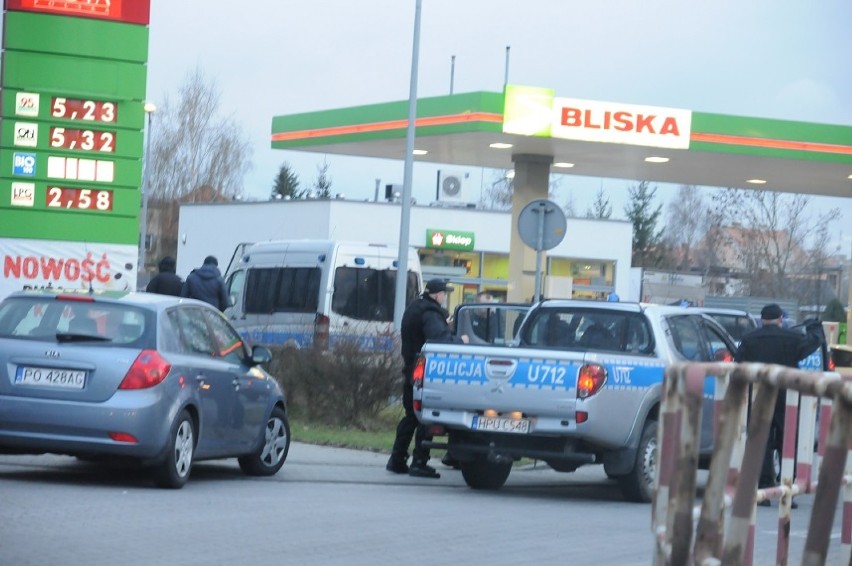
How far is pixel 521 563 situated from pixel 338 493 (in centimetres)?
359

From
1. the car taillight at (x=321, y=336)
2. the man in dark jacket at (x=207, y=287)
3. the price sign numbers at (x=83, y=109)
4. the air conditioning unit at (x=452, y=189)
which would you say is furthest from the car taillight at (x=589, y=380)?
the air conditioning unit at (x=452, y=189)

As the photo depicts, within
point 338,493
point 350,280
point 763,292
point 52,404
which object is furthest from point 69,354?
point 763,292

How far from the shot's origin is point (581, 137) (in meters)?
28.2

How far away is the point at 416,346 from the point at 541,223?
4.70 meters

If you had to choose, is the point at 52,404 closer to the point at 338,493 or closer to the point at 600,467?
the point at 338,493

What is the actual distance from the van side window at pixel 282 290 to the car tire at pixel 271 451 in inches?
402

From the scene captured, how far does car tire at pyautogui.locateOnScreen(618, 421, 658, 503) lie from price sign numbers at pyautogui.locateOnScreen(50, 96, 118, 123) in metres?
10.1

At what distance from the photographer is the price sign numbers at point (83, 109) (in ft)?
66.5

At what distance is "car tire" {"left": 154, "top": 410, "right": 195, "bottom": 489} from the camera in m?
11.8

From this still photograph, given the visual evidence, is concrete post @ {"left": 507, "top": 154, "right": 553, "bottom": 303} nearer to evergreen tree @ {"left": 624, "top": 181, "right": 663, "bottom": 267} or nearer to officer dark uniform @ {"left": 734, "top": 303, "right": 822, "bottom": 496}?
officer dark uniform @ {"left": 734, "top": 303, "right": 822, "bottom": 496}

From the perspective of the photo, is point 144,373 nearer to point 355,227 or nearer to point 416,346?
point 416,346

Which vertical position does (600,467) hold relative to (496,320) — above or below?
below

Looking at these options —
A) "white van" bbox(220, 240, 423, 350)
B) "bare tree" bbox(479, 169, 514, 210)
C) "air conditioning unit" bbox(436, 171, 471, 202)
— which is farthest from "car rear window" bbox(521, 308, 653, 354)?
"bare tree" bbox(479, 169, 514, 210)

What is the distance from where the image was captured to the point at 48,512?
33.4 ft
